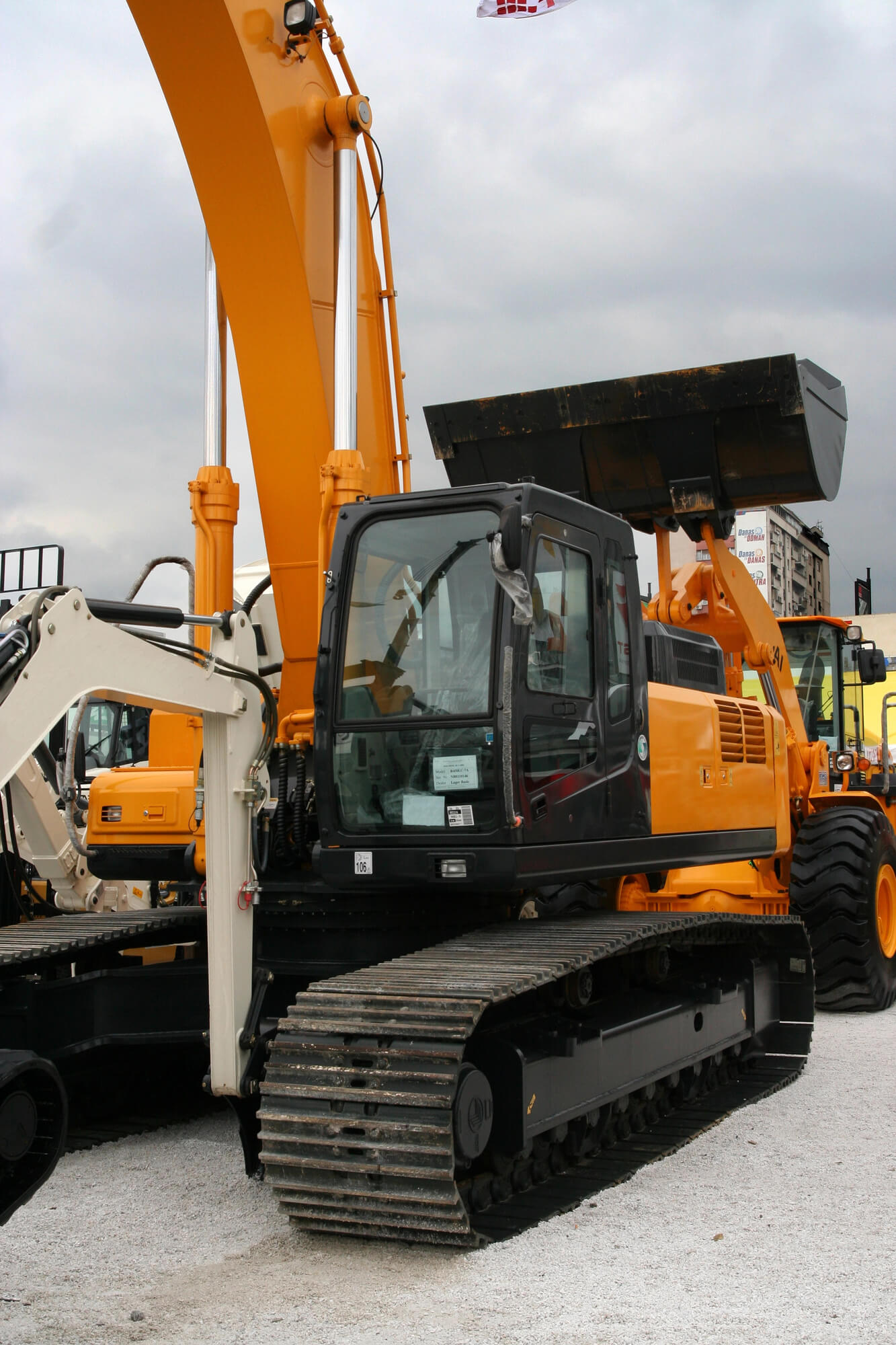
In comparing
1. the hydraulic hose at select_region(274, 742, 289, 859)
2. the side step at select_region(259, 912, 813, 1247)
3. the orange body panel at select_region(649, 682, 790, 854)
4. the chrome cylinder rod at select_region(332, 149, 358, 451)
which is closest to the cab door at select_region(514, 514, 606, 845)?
the side step at select_region(259, 912, 813, 1247)

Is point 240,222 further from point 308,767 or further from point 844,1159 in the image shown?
point 844,1159

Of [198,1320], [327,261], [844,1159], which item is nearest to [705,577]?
[327,261]

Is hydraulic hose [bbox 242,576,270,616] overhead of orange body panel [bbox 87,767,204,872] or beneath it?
overhead

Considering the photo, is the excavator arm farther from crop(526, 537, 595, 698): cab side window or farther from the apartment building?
the apartment building

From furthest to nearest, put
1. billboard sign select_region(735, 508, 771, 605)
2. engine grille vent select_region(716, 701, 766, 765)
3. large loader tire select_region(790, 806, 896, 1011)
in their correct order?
billboard sign select_region(735, 508, 771, 605) → large loader tire select_region(790, 806, 896, 1011) → engine grille vent select_region(716, 701, 766, 765)

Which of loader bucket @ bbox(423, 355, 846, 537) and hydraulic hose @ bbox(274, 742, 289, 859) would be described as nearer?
hydraulic hose @ bbox(274, 742, 289, 859)

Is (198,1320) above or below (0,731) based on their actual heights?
below

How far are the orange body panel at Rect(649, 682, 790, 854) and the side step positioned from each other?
0.55 meters

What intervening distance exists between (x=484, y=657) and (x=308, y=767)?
105 centimetres

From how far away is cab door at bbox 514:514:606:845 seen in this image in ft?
16.9

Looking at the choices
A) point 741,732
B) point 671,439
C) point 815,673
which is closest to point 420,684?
point 741,732

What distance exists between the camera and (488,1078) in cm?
488

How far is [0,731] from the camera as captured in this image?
3.77m

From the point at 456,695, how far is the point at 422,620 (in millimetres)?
332
